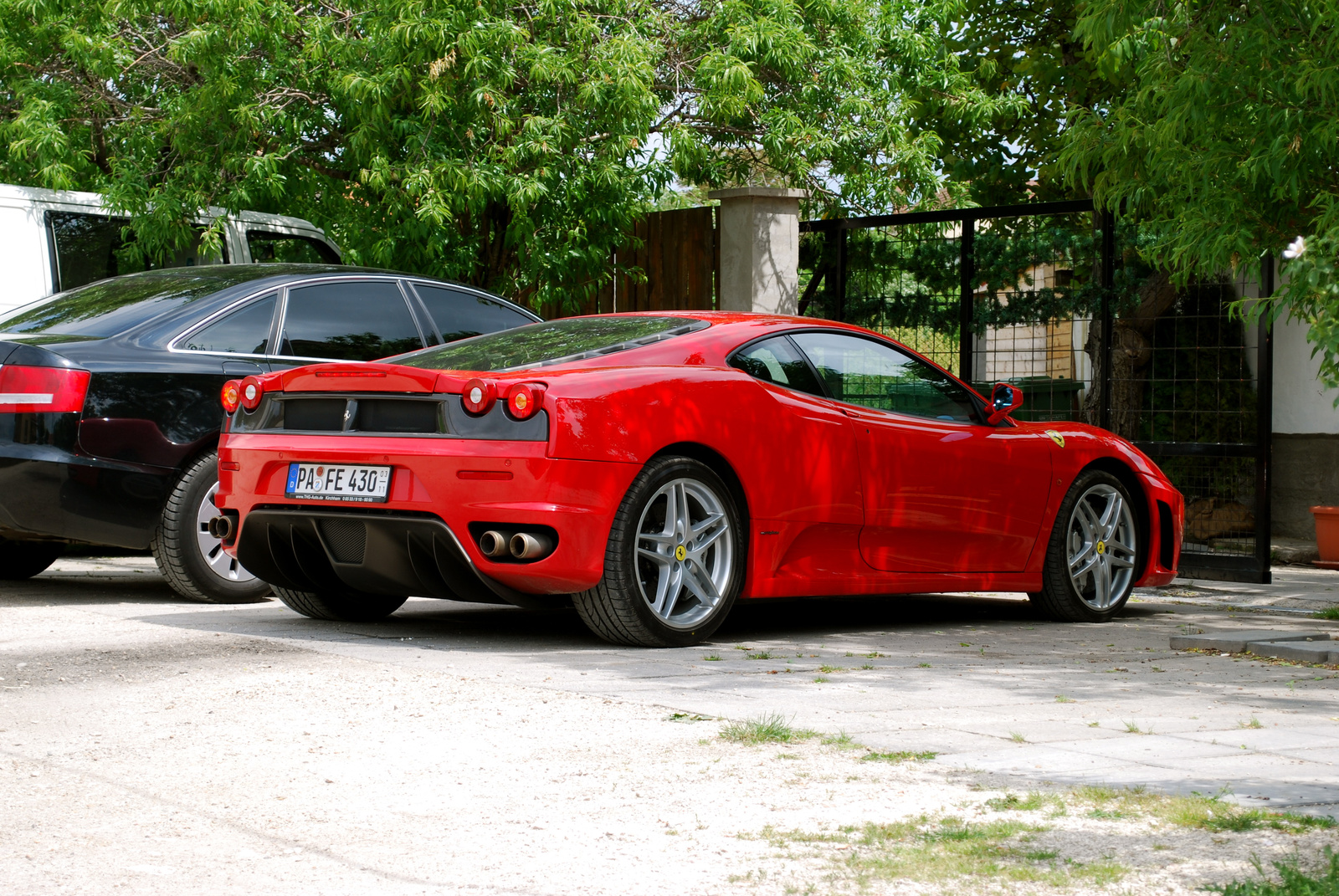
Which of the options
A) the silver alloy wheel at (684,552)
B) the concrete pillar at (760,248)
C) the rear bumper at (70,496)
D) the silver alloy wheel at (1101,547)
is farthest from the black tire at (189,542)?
the concrete pillar at (760,248)

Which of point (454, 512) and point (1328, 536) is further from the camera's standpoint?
point (1328, 536)

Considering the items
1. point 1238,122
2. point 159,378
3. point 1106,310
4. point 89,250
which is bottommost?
point 159,378

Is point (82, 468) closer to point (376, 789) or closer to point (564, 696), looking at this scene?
point (564, 696)

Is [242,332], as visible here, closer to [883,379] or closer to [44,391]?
[44,391]

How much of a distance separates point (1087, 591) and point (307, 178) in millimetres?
7141

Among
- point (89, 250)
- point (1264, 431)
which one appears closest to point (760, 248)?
point (1264, 431)

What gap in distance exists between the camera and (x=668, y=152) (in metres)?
12.2

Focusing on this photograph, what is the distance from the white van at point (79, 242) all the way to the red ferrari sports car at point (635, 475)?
4.26 meters

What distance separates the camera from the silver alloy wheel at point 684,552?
249 inches

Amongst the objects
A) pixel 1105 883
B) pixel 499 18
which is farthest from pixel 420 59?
pixel 1105 883

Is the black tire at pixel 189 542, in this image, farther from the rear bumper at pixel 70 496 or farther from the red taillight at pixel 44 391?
the red taillight at pixel 44 391

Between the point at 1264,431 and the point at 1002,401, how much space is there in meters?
3.51

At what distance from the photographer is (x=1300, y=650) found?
6664mm

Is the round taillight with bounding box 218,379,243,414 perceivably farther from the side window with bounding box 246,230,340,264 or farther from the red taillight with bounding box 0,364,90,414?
the side window with bounding box 246,230,340,264
